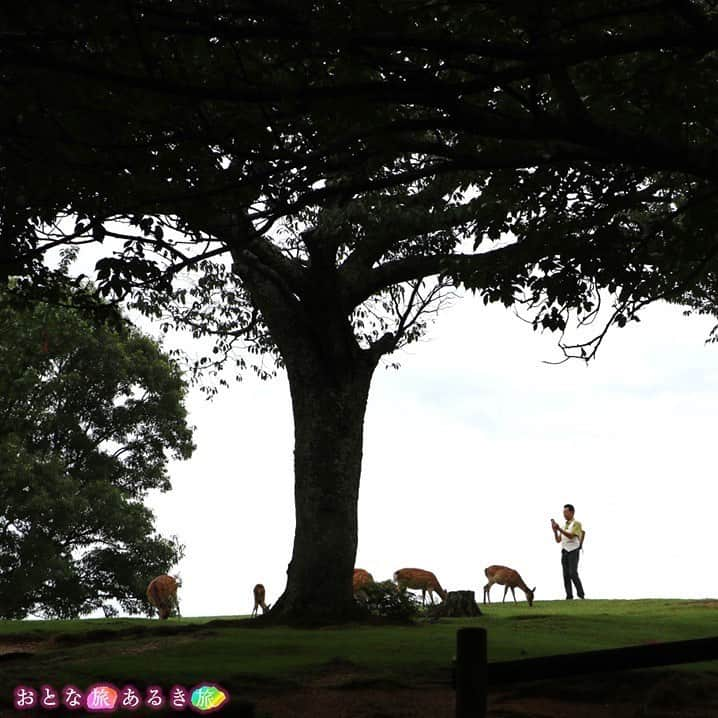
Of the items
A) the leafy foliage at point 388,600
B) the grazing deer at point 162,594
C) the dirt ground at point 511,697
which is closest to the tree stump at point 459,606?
the leafy foliage at point 388,600

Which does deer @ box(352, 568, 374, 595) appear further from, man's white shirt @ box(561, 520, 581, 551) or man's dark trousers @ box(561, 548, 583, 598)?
man's dark trousers @ box(561, 548, 583, 598)

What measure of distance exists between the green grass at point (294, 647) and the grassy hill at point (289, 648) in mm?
15

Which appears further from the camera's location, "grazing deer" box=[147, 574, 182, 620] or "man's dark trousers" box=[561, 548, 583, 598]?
"man's dark trousers" box=[561, 548, 583, 598]

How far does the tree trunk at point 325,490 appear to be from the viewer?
63.1 ft

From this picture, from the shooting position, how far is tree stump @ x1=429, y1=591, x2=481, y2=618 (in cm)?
2264

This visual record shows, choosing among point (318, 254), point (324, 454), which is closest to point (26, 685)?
point (324, 454)

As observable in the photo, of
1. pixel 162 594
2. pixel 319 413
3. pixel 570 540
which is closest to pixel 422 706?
pixel 319 413

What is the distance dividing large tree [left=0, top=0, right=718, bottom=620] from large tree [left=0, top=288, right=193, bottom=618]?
13.6m

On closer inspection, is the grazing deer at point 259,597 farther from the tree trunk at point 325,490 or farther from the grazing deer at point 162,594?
the tree trunk at point 325,490

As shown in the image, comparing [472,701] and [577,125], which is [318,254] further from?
[472,701]

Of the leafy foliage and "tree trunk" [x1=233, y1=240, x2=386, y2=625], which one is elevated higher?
"tree trunk" [x1=233, y1=240, x2=386, y2=625]

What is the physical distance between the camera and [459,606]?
22.7m

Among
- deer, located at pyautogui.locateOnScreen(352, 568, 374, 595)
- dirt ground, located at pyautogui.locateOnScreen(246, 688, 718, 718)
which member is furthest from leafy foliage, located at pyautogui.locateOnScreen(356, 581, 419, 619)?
dirt ground, located at pyautogui.locateOnScreen(246, 688, 718, 718)

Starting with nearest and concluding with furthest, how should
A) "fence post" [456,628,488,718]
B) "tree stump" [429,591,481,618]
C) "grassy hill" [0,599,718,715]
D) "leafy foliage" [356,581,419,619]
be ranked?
1. "fence post" [456,628,488,718]
2. "grassy hill" [0,599,718,715]
3. "leafy foliage" [356,581,419,619]
4. "tree stump" [429,591,481,618]
